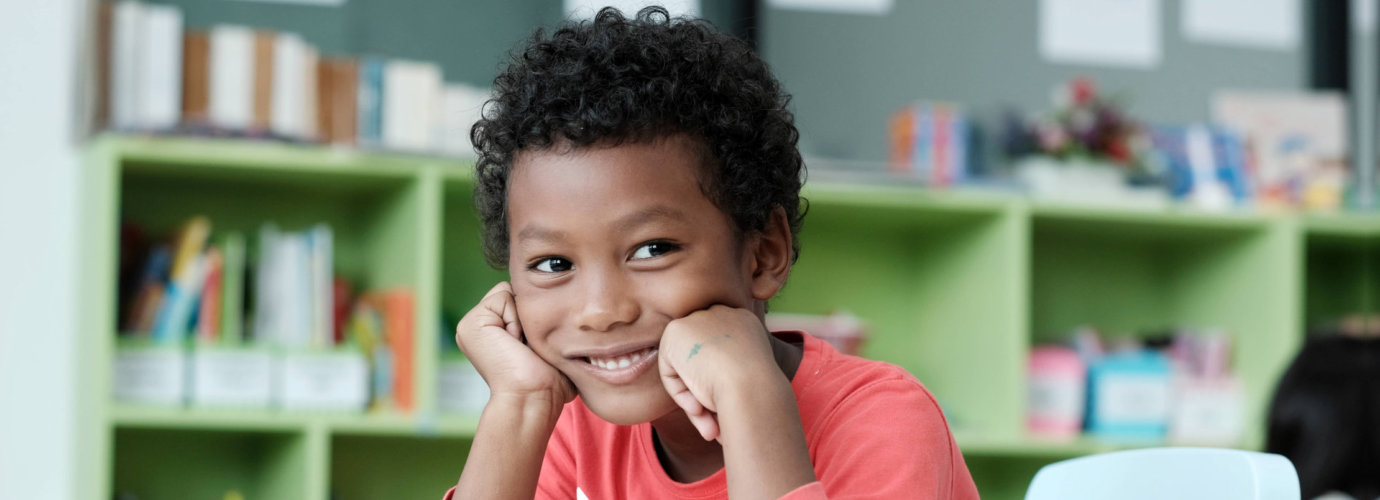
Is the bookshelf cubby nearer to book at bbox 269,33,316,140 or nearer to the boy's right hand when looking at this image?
book at bbox 269,33,316,140

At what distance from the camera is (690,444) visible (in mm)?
1168

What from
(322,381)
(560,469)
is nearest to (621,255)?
(560,469)

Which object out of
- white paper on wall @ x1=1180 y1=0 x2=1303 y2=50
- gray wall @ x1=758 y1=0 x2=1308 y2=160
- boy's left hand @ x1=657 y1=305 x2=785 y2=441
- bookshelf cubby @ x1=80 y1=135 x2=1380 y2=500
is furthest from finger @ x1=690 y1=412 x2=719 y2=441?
white paper on wall @ x1=1180 y1=0 x2=1303 y2=50

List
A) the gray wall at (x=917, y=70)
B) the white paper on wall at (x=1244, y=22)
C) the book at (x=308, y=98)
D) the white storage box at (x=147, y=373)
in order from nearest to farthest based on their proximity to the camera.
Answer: the white storage box at (x=147, y=373), the book at (x=308, y=98), the gray wall at (x=917, y=70), the white paper on wall at (x=1244, y=22)

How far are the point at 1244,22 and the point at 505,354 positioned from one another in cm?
289

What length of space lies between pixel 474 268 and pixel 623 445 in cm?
168

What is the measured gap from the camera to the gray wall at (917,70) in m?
3.10

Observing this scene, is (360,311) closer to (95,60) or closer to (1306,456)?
(95,60)

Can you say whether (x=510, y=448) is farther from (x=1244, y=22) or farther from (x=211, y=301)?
(x=1244, y=22)

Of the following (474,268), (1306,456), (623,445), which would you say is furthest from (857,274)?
(623,445)

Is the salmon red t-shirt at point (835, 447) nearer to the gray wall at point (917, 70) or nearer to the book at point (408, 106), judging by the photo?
the book at point (408, 106)

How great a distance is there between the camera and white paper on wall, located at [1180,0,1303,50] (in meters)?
3.44

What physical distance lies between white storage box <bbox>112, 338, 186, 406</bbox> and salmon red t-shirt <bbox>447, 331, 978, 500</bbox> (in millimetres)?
1355

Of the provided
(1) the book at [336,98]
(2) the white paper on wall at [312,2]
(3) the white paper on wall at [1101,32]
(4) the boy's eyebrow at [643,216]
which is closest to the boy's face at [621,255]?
(4) the boy's eyebrow at [643,216]
